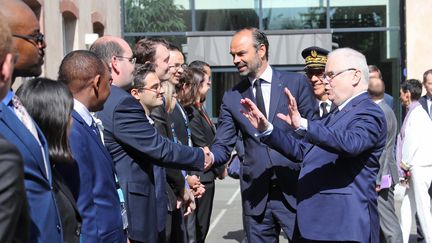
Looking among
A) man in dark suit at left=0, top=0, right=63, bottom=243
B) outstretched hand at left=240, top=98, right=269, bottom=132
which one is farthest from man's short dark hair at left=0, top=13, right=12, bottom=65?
outstretched hand at left=240, top=98, right=269, bottom=132

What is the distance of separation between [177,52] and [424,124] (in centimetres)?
360

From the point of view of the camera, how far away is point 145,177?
505 centimetres

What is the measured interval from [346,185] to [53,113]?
2.21m

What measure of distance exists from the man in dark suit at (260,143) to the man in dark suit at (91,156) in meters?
1.87

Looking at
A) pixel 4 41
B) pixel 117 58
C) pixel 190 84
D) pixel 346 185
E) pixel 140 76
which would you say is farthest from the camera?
pixel 190 84

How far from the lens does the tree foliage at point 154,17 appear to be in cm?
2109

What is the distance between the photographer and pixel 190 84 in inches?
325

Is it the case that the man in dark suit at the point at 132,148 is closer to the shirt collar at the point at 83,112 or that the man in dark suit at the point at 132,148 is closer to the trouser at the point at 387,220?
the shirt collar at the point at 83,112

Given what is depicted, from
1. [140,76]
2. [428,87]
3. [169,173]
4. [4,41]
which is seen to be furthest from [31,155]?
[428,87]

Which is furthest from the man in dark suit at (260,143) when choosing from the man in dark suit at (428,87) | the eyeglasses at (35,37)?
the man in dark suit at (428,87)

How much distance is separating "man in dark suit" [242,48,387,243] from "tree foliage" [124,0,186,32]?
16.2 m

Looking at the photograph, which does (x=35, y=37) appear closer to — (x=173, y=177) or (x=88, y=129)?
(x=88, y=129)

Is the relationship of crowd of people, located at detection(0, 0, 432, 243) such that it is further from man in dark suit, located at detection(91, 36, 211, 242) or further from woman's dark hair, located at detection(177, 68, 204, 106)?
woman's dark hair, located at detection(177, 68, 204, 106)

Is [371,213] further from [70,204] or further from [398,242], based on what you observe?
[398,242]
